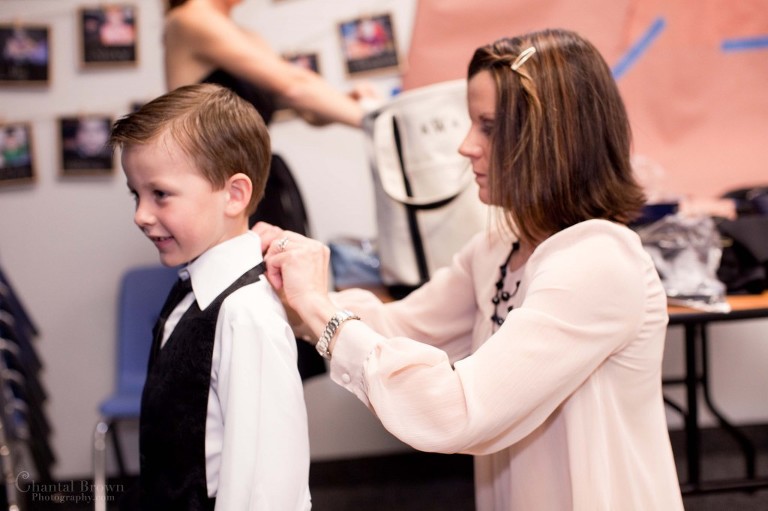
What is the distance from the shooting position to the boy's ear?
3.24 ft

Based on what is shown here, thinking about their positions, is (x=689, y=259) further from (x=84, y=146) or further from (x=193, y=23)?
(x=84, y=146)

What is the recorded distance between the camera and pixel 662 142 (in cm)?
254

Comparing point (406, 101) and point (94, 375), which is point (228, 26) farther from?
point (94, 375)

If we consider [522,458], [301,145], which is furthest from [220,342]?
[301,145]

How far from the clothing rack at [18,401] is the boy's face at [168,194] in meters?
1.49

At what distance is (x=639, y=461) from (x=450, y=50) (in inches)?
71.3

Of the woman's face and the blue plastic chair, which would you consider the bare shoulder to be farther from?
the blue plastic chair

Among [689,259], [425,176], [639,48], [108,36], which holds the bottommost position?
[689,259]

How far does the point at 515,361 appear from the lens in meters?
0.90

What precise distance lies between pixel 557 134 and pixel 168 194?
53 centimetres

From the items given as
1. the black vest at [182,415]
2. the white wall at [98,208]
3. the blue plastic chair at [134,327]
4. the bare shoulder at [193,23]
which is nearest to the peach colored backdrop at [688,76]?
the white wall at [98,208]

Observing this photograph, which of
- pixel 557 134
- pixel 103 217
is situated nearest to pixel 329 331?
pixel 557 134

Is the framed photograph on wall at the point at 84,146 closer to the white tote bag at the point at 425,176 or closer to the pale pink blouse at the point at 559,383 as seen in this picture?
the white tote bag at the point at 425,176

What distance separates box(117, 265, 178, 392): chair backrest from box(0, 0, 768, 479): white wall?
5.6 inches
